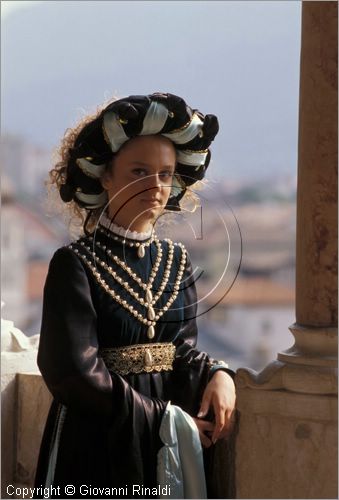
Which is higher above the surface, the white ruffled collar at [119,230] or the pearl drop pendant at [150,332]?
the white ruffled collar at [119,230]

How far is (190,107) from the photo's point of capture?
7.65 feet

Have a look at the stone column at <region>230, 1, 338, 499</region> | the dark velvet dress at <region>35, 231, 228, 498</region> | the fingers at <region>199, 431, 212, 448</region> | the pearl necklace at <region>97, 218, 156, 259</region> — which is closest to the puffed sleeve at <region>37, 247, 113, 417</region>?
the dark velvet dress at <region>35, 231, 228, 498</region>

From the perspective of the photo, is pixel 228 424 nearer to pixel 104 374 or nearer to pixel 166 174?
pixel 104 374

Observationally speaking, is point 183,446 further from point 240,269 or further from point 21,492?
point 21,492

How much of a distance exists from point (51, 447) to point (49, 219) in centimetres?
57

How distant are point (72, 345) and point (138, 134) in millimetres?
487

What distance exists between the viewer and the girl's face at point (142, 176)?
231cm

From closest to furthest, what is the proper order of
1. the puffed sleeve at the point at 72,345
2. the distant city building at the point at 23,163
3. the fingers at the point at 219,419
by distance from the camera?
the puffed sleeve at the point at 72,345, the fingers at the point at 219,419, the distant city building at the point at 23,163

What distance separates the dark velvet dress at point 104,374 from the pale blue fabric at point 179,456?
21 millimetres

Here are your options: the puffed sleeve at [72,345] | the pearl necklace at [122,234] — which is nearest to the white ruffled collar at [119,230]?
the pearl necklace at [122,234]

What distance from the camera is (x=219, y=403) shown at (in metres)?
2.37

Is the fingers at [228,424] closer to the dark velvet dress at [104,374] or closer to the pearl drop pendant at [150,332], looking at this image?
the dark velvet dress at [104,374]

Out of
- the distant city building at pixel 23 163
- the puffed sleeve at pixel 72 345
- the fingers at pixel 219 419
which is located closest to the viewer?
the puffed sleeve at pixel 72 345

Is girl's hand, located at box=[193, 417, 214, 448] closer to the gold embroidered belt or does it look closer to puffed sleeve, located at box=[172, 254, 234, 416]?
puffed sleeve, located at box=[172, 254, 234, 416]
